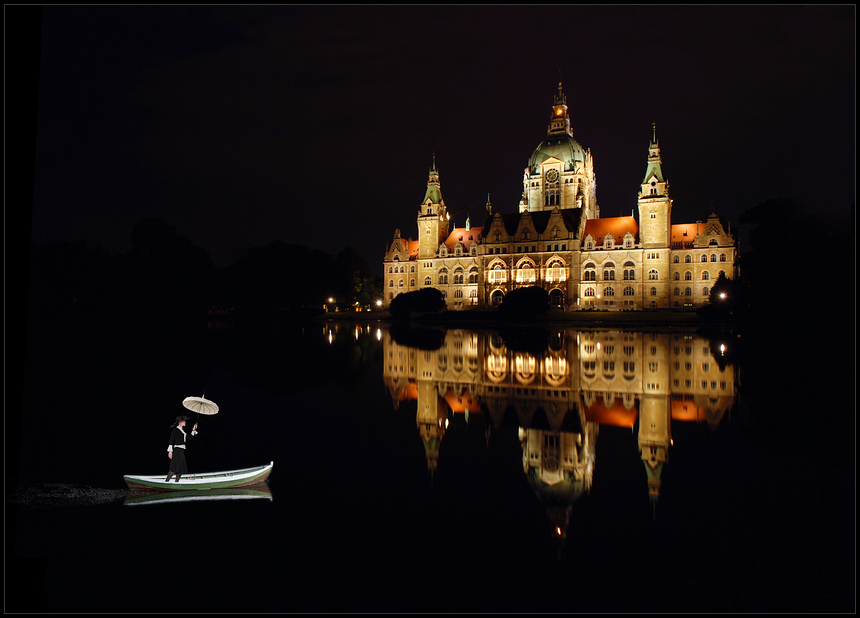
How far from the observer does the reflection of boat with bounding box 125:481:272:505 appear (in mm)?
7145

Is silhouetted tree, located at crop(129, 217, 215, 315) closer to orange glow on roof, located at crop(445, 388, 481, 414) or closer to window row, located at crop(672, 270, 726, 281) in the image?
orange glow on roof, located at crop(445, 388, 481, 414)

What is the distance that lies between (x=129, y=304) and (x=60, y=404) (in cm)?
4576

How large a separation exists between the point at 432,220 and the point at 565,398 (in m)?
86.1

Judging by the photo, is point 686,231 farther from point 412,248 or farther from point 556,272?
point 412,248

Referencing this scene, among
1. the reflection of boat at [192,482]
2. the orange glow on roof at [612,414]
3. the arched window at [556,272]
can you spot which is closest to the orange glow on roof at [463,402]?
the orange glow on roof at [612,414]

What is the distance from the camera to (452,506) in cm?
689

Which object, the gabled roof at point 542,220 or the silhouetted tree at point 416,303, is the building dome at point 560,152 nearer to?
the gabled roof at point 542,220

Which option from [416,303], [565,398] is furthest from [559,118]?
[565,398]

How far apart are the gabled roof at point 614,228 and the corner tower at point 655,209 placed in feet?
8.12

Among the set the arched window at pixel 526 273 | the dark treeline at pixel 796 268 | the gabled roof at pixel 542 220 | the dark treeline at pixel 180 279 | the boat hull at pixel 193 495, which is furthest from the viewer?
the arched window at pixel 526 273

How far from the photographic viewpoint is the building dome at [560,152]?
4085 inches

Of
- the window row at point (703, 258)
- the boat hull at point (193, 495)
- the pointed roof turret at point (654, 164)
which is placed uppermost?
the pointed roof turret at point (654, 164)

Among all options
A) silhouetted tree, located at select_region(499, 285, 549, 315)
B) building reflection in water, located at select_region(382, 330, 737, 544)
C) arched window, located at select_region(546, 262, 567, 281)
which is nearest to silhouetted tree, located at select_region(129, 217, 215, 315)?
building reflection in water, located at select_region(382, 330, 737, 544)

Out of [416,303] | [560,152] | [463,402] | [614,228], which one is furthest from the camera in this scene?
[560,152]
